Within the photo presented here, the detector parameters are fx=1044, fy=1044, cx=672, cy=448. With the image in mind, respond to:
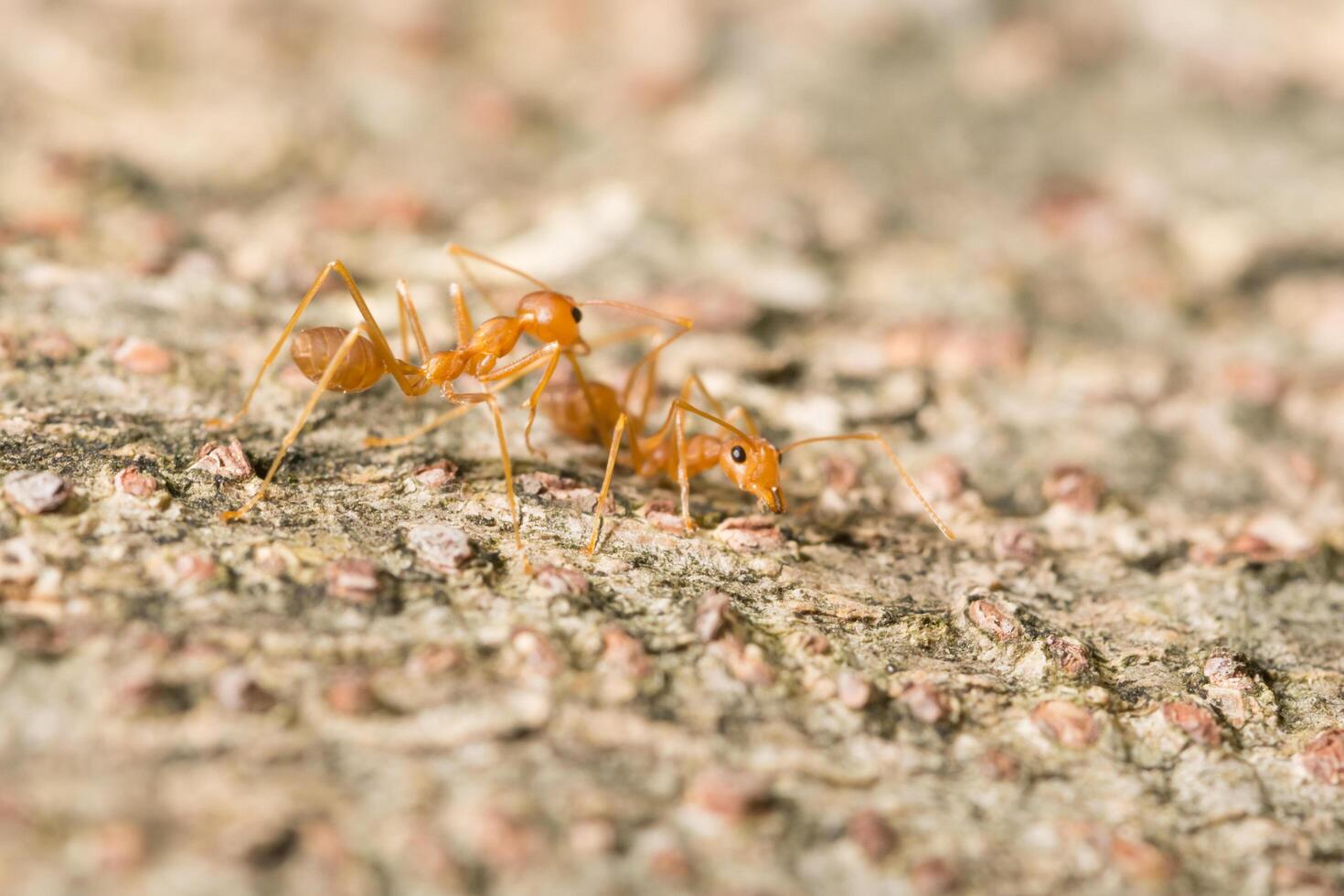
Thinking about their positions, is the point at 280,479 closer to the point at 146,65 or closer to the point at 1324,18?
the point at 146,65

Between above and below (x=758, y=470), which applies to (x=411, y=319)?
above

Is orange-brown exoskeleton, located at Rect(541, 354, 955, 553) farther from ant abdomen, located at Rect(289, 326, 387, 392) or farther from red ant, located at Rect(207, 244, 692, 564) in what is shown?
ant abdomen, located at Rect(289, 326, 387, 392)

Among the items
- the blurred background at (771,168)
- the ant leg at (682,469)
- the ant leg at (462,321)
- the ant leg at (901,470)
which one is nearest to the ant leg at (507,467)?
the ant leg at (462,321)

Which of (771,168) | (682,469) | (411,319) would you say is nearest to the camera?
(682,469)

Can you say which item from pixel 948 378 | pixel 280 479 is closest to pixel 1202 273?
pixel 948 378

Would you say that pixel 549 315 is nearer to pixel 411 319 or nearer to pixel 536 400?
pixel 536 400

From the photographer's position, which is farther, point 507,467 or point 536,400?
point 536,400

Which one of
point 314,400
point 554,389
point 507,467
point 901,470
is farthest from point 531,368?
point 901,470
